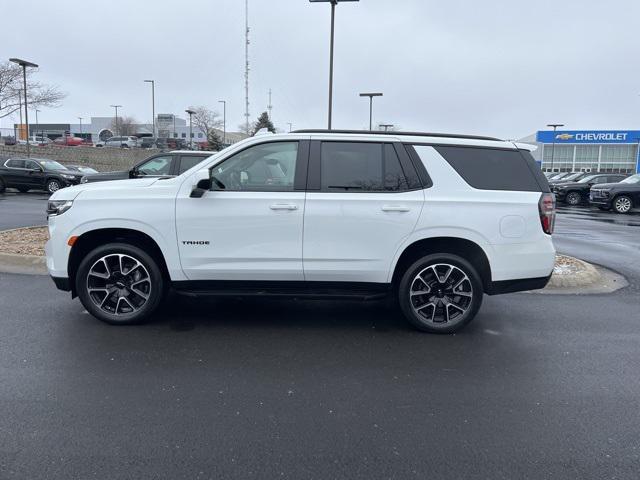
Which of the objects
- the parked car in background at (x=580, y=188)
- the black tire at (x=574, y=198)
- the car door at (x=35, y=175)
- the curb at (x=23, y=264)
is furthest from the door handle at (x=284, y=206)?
the black tire at (x=574, y=198)

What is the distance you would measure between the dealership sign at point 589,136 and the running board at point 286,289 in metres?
63.3

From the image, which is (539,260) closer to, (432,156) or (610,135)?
(432,156)

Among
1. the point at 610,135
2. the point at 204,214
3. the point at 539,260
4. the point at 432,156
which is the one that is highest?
the point at 610,135

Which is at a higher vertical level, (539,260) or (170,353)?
Answer: (539,260)

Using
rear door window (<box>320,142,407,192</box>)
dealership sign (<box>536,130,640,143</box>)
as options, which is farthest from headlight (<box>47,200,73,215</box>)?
dealership sign (<box>536,130,640,143</box>)

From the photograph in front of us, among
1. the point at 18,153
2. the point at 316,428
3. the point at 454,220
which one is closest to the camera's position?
the point at 316,428

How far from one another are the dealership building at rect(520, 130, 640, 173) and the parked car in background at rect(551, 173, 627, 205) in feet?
125

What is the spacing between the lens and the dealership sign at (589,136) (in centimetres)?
6091

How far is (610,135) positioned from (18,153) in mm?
62091

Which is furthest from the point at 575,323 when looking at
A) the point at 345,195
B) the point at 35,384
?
the point at 35,384

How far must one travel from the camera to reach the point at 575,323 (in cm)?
555

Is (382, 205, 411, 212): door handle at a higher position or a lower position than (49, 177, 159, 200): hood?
lower

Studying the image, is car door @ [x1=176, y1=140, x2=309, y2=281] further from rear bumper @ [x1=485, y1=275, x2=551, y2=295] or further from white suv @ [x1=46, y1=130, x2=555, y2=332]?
rear bumper @ [x1=485, y1=275, x2=551, y2=295]

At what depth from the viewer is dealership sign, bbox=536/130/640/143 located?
60.9 metres
